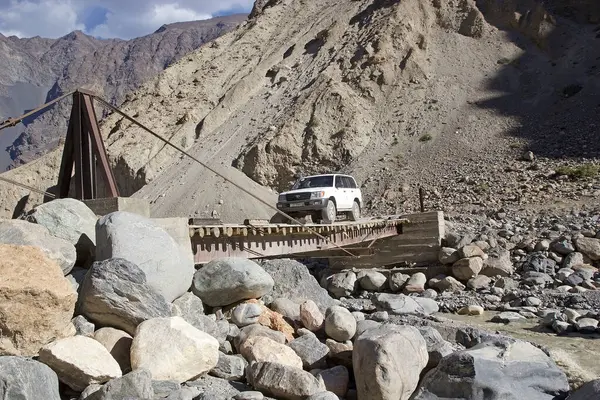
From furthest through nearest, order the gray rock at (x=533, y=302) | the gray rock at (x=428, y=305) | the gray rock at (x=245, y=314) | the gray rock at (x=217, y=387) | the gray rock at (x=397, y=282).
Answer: the gray rock at (x=397, y=282), the gray rock at (x=533, y=302), the gray rock at (x=428, y=305), the gray rock at (x=245, y=314), the gray rock at (x=217, y=387)

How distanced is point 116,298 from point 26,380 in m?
1.68

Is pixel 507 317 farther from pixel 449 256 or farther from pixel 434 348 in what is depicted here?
pixel 434 348

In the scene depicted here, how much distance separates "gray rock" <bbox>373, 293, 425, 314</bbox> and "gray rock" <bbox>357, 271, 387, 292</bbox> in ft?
14.2

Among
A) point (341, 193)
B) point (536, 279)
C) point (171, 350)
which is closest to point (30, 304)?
point (171, 350)

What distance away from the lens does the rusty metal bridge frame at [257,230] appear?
1013 centimetres

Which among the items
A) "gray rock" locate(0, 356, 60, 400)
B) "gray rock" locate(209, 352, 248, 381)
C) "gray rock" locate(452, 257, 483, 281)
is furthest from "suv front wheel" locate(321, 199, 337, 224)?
"gray rock" locate(0, 356, 60, 400)

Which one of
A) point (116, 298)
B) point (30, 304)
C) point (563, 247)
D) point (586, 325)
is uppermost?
point (30, 304)

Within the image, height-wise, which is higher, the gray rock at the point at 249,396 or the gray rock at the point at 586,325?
the gray rock at the point at 249,396

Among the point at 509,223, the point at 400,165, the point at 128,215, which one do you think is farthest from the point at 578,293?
the point at 400,165

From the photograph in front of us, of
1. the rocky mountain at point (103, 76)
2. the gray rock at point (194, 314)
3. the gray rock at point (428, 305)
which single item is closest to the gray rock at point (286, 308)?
the gray rock at point (194, 314)

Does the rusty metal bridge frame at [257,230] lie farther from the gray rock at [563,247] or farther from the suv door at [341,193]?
the gray rock at [563,247]

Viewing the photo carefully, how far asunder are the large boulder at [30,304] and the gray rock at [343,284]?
1439cm

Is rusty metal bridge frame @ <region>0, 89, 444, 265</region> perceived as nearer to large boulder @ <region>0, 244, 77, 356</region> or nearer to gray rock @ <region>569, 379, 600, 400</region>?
large boulder @ <region>0, 244, 77, 356</region>

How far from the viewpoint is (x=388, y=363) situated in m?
6.53
